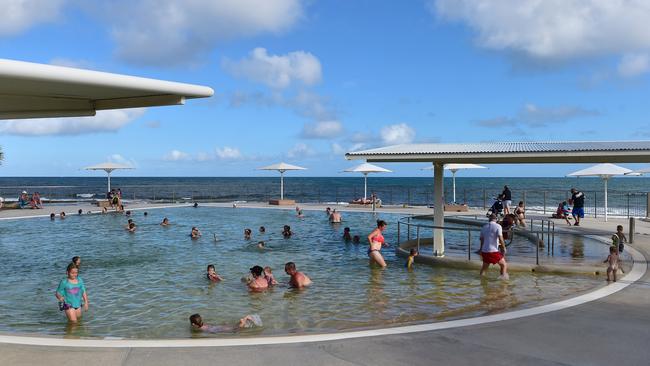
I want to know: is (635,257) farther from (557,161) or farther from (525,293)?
Result: (525,293)

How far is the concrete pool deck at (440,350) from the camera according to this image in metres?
6.17

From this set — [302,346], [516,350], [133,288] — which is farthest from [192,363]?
[133,288]

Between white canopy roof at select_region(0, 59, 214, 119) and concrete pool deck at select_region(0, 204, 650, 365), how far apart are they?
2.98 m

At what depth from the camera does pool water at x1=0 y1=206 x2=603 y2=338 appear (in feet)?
31.2

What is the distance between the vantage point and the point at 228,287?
12.6 m

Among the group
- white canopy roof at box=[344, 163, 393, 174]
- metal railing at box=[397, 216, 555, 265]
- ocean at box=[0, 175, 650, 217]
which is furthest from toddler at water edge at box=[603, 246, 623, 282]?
white canopy roof at box=[344, 163, 393, 174]

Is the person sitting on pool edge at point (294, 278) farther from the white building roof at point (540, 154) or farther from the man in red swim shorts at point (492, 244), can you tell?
the man in red swim shorts at point (492, 244)

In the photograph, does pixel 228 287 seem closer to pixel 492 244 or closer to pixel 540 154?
pixel 492 244

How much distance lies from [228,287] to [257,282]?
36.6 inches

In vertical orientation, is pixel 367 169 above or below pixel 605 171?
above

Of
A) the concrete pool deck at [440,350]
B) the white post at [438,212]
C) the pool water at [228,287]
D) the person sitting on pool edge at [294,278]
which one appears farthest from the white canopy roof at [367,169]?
the concrete pool deck at [440,350]

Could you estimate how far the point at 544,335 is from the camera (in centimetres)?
729

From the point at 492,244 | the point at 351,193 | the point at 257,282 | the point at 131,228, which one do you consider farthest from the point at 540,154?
the point at 351,193

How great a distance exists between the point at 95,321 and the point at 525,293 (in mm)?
8495
